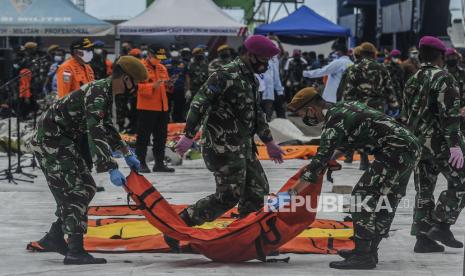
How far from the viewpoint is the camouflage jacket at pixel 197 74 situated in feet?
69.4

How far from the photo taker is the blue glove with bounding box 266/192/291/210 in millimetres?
7636

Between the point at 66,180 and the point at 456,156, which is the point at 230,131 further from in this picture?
the point at 456,156

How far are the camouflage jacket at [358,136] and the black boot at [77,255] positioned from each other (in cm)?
175

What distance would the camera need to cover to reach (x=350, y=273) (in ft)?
25.3

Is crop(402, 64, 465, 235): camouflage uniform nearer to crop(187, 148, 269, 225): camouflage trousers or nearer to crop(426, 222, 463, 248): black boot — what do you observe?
crop(426, 222, 463, 248): black boot

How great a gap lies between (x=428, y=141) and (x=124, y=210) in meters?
3.45

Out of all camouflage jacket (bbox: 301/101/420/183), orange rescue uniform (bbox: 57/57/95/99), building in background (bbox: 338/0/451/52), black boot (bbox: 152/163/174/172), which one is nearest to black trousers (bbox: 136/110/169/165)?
black boot (bbox: 152/163/174/172)

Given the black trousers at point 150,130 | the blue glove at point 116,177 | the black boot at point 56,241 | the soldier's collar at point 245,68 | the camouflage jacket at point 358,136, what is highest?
the soldier's collar at point 245,68

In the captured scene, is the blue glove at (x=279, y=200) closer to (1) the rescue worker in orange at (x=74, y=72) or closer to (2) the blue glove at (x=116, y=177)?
(2) the blue glove at (x=116, y=177)

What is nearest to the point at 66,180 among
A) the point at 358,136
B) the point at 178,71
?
the point at 358,136

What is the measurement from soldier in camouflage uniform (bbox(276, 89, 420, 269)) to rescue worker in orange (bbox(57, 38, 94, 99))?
4.97 metres

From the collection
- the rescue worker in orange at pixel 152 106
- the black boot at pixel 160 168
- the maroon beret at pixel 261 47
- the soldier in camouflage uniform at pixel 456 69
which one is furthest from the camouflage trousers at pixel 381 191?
the black boot at pixel 160 168

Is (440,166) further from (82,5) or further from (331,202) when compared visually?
(82,5)

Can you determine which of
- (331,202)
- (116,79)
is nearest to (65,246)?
(116,79)
